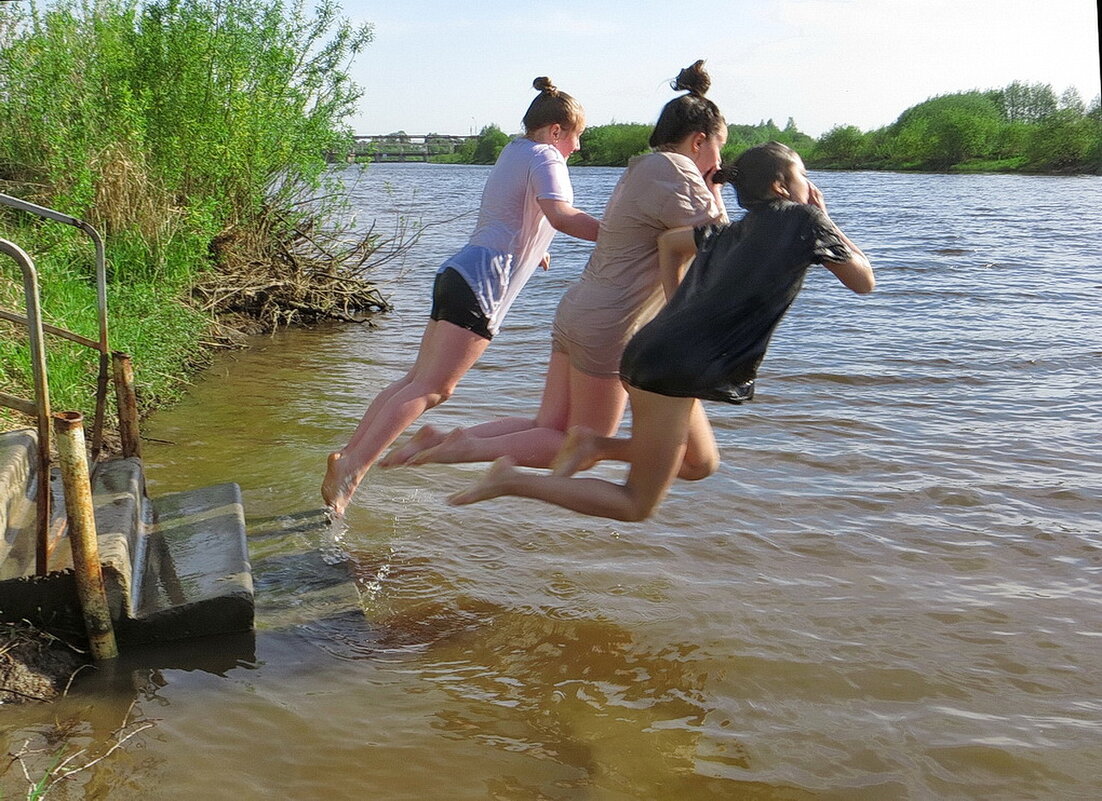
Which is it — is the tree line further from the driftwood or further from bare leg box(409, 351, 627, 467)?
bare leg box(409, 351, 627, 467)

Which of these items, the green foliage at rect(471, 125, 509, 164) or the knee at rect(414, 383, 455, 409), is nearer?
the knee at rect(414, 383, 455, 409)

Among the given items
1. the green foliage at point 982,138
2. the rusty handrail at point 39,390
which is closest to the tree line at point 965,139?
the green foliage at point 982,138

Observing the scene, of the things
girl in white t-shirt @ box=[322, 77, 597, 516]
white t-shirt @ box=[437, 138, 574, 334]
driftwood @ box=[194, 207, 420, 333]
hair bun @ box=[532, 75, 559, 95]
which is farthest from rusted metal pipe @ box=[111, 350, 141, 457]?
driftwood @ box=[194, 207, 420, 333]

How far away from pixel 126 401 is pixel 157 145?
5.62m

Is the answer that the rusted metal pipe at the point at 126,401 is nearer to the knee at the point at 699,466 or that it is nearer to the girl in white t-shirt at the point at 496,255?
the girl in white t-shirt at the point at 496,255

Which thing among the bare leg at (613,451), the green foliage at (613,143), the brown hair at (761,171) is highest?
the green foliage at (613,143)

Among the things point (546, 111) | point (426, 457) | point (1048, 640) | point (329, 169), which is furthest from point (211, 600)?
point (329, 169)

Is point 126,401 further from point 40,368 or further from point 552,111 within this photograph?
point 552,111

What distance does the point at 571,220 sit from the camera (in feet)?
14.7

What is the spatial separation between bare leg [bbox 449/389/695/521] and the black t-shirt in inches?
4.1

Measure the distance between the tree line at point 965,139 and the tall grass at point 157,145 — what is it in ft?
133

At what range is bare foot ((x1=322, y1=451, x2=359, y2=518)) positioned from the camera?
511 centimetres

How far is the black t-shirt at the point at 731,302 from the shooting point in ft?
11.6

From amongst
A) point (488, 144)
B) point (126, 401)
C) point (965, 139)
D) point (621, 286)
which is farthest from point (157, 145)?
point (488, 144)
